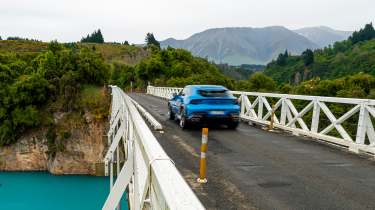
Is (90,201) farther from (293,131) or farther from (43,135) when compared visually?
(293,131)

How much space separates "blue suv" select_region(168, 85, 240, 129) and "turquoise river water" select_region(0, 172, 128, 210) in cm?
1892

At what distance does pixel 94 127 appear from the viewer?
42.3 metres

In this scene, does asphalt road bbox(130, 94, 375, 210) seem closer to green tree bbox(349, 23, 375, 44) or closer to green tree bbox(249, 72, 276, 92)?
green tree bbox(249, 72, 276, 92)

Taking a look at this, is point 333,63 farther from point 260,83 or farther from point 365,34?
point 260,83

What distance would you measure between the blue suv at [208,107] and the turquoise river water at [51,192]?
745 inches

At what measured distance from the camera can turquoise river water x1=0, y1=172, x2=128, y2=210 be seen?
31.4m

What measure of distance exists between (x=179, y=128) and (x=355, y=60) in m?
105

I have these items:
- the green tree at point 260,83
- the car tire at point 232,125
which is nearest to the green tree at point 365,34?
the green tree at point 260,83

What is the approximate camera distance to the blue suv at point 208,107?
37.4ft

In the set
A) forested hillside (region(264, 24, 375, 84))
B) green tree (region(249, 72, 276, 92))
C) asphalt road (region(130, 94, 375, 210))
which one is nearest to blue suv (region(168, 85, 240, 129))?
asphalt road (region(130, 94, 375, 210))

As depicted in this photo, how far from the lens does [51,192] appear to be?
112 ft

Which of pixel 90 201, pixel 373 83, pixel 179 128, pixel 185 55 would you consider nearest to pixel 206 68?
pixel 185 55

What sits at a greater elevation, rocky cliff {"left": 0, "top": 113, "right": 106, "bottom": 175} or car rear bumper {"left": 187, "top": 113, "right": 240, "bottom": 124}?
car rear bumper {"left": 187, "top": 113, "right": 240, "bottom": 124}

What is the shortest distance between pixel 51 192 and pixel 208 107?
28.6 m
